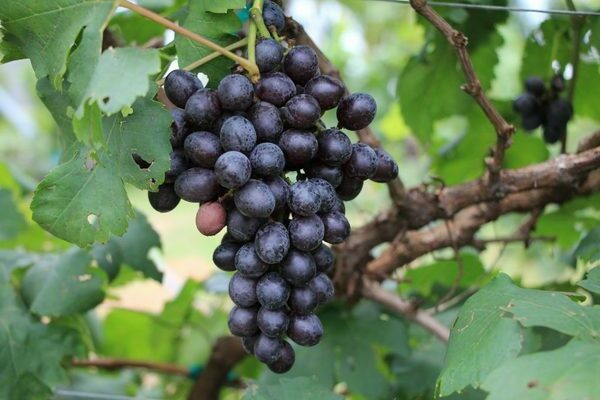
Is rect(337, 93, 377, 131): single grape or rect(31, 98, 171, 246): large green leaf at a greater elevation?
rect(337, 93, 377, 131): single grape

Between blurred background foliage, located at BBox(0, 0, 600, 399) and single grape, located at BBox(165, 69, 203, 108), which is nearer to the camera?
single grape, located at BBox(165, 69, 203, 108)

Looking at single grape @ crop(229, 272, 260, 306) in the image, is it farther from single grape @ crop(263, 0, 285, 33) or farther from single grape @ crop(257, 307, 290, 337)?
single grape @ crop(263, 0, 285, 33)

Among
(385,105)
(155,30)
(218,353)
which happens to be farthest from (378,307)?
(385,105)

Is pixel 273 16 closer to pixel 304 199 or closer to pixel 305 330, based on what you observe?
pixel 304 199

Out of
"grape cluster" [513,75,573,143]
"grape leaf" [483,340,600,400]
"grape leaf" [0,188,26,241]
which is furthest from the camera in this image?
"grape leaf" [0,188,26,241]

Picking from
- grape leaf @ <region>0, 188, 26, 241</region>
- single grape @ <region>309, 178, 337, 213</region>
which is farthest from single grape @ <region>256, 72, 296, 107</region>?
grape leaf @ <region>0, 188, 26, 241</region>

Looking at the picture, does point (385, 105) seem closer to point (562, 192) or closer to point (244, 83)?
point (562, 192)

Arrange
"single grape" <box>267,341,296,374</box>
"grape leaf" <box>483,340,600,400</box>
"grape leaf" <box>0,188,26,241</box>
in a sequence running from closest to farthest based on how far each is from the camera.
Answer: "grape leaf" <box>483,340,600,400</box>
"single grape" <box>267,341,296,374</box>
"grape leaf" <box>0,188,26,241</box>

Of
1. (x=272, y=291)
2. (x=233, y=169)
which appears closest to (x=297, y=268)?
(x=272, y=291)
